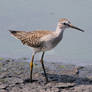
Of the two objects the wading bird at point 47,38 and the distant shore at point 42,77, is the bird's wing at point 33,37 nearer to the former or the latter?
the wading bird at point 47,38

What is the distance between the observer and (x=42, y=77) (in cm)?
906

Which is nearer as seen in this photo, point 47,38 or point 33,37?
point 47,38

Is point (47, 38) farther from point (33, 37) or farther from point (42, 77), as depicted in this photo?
point (42, 77)

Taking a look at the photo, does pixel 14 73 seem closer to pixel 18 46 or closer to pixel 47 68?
pixel 47 68

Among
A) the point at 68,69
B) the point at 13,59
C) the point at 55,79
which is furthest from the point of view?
the point at 13,59

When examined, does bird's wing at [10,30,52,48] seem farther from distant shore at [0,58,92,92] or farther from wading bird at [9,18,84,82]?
distant shore at [0,58,92,92]

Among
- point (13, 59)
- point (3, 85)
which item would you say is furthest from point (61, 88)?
point (13, 59)

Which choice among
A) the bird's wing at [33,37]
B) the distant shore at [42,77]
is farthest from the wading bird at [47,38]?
the distant shore at [42,77]

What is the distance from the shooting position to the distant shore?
816 centimetres

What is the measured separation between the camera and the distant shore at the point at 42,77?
321 inches

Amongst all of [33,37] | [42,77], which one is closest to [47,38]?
[33,37]

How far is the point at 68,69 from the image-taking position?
32.8 ft

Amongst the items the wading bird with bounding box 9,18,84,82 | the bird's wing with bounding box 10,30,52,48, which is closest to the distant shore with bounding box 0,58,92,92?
the wading bird with bounding box 9,18,84,82

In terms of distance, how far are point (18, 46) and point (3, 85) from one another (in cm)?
295
